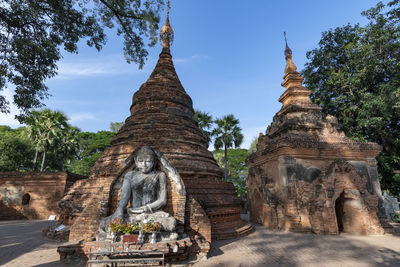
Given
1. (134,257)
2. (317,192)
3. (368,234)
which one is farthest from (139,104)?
(368,234)

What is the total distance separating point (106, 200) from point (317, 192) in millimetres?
8627

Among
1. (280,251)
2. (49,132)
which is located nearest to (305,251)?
(280,251)

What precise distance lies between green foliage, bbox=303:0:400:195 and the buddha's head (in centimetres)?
1448

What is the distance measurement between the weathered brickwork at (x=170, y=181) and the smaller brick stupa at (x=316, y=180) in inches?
89.2

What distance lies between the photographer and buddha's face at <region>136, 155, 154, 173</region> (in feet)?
22.2

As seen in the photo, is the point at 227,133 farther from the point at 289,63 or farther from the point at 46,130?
the point at 46,130

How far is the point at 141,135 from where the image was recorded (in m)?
9.69

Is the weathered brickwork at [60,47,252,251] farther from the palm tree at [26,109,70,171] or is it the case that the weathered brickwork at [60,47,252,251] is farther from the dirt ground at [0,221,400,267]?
the palm tree at [26,109,70,171]

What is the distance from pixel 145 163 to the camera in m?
6.76

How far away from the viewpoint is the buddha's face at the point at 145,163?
6.75 m

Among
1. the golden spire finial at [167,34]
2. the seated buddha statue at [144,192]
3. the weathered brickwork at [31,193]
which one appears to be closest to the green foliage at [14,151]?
the weathered brickwork at [31,193]

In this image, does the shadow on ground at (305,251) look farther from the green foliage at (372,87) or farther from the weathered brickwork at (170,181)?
the green foliage at (372,87)

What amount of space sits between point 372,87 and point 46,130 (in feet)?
96.2

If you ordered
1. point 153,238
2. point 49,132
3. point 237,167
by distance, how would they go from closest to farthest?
1. point 153,238
2. point 49,132
3. point 237,167
